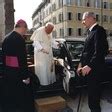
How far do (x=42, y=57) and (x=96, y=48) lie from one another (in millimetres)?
2331

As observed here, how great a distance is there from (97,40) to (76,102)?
271 cm

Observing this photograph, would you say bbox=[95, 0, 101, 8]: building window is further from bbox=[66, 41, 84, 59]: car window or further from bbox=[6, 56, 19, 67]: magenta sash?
bbox=[6, 56, 19, 67]: magenta sash

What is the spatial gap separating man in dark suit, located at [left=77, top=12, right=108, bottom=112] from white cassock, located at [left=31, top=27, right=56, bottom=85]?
76.5 inches

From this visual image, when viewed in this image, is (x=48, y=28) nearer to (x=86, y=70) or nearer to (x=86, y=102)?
(x=86, y=102)

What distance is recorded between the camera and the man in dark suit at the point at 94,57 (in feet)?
15.4

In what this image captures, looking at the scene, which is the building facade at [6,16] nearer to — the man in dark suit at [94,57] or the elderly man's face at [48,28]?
the elderly man's face at [48,28]

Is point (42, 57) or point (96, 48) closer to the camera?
point (96, 48)

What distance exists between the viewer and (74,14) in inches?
2039

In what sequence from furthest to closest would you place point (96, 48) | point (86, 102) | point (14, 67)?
point (86, 102) < point (14, 67) < point (96, 48)

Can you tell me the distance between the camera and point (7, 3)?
23.9 meters

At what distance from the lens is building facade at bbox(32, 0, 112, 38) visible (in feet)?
167

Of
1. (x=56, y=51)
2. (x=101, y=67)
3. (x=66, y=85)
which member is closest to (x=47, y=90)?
(x=66, y=85)

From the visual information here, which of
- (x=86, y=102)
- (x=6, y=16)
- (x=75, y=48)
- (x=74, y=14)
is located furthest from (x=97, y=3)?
(x=86, y=102)

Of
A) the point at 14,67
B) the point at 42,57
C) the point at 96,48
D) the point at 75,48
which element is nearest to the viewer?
the point at 96,48
